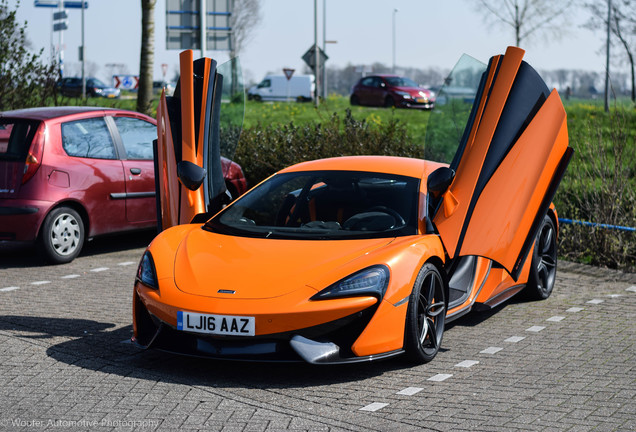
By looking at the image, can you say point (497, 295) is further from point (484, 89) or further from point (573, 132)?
point (573, 132)

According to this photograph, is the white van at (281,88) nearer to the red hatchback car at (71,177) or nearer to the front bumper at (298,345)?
the red hatchback car at (71,177)

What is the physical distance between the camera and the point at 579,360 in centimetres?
598

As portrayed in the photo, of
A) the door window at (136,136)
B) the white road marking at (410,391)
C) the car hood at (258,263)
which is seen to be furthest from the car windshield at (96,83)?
the white road marking at (410,391)

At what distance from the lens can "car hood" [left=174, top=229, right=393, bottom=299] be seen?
17.9 ft

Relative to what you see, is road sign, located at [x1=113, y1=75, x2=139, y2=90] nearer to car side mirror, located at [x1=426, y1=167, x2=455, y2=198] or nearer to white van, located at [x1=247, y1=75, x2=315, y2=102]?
white van, located at [x1=247, y1=75, x2=315, y2=102]

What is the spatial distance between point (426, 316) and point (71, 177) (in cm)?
515

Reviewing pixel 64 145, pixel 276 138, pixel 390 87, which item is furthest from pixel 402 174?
pixel 390 87

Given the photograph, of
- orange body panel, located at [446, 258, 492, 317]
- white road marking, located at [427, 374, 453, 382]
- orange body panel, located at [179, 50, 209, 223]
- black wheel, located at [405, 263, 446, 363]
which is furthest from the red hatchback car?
white road marking, located at [427, 374, 453, 382]

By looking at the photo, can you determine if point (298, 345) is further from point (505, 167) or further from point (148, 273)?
point (505, 167)

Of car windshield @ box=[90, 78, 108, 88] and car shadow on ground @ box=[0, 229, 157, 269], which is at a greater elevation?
car windshield @ box=[90, 78, 108, 88]

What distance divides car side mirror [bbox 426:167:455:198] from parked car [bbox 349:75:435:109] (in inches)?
1083

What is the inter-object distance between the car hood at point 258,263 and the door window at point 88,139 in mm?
4120

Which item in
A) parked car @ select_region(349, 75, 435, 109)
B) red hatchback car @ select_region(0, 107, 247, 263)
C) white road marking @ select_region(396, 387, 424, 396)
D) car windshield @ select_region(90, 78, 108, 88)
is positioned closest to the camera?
white road marking @ select_region(396, 387, 424, 396)

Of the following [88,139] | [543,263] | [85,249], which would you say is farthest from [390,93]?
[543,263]
